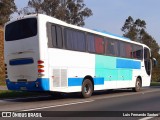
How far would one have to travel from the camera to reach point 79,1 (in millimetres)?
61719

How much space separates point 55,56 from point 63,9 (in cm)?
4355

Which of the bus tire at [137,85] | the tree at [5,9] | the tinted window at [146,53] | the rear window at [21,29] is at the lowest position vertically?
the bus tire at [137,85]

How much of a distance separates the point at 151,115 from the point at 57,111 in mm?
3043

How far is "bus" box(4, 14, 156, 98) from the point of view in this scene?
14641 millimetres

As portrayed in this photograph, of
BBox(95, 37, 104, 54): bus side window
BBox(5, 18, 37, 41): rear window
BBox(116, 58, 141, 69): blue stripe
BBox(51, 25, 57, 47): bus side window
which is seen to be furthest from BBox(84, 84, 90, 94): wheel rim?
BBox(5, 18, 37, 41): rear window

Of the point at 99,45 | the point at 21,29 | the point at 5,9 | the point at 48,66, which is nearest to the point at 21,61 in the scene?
the point at 48,66

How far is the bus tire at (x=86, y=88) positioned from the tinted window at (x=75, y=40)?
5.27 ft

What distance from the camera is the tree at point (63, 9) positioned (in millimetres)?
55906

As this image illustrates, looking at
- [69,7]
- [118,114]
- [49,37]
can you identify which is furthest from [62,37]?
[69,7]

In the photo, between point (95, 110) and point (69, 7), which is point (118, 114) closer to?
point (95, 110)

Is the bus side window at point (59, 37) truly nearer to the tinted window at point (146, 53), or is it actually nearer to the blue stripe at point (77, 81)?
the blue stripe at point (77, 81)

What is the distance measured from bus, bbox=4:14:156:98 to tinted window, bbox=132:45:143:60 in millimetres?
3423

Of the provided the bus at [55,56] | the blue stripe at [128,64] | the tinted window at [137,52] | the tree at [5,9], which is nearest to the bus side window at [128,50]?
the blue stripe at [128,64]

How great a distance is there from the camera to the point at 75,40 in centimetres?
1678
